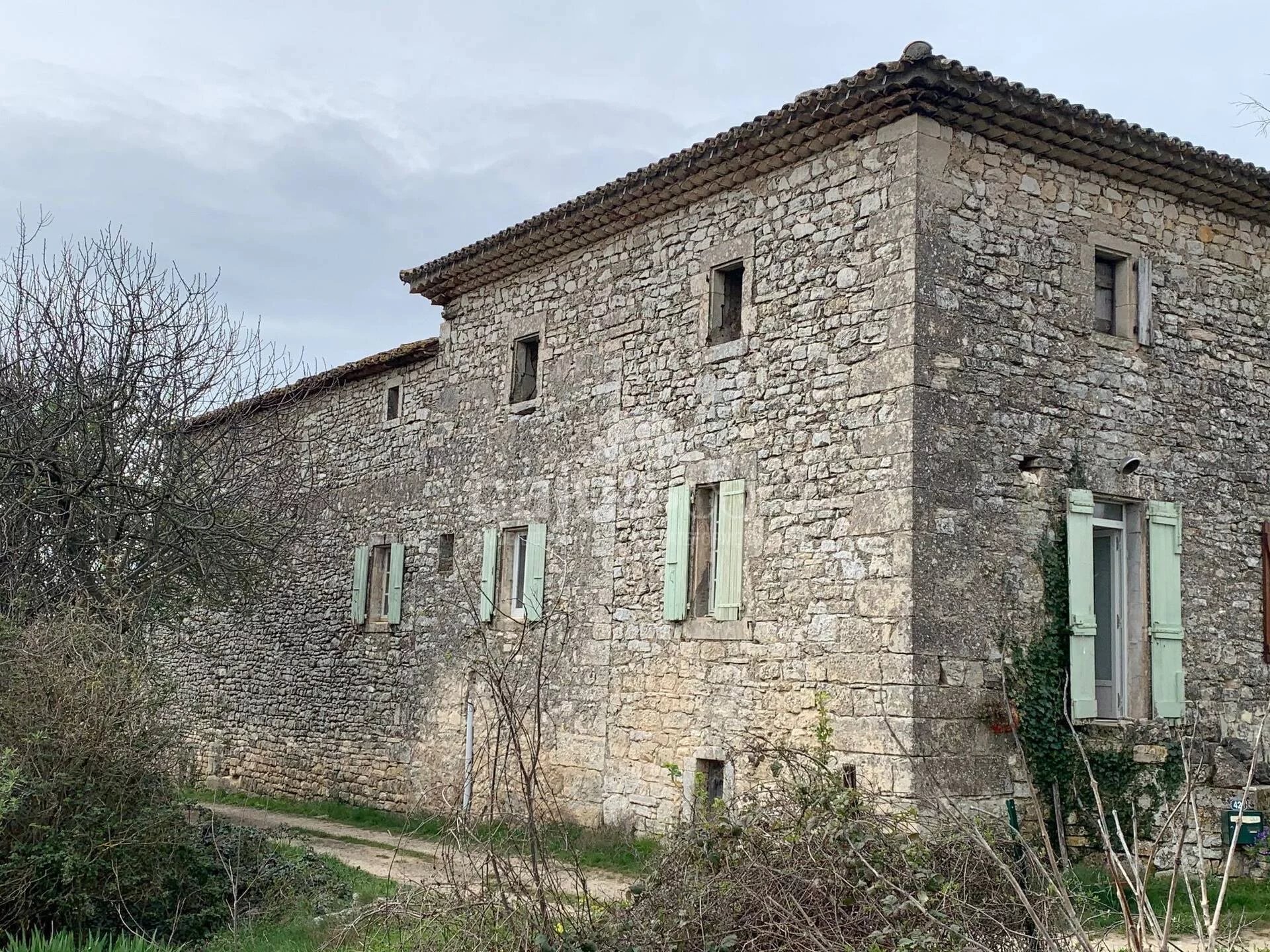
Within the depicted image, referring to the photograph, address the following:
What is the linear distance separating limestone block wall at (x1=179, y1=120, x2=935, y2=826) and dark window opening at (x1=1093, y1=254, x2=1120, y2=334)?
81.6 inches

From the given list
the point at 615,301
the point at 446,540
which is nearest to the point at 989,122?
the point at 615,301

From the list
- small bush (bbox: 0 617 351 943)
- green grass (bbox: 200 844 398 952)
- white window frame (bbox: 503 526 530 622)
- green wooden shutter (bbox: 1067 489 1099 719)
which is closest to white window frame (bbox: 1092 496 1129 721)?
green wooden shutter (bbox: 1067 489 1099 719)

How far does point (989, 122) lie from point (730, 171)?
2143 mm

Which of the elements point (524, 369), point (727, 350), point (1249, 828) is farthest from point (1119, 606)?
point (524, 369)

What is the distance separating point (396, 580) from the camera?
558 inches

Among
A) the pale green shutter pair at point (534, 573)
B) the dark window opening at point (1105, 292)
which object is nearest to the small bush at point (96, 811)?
the pale green shutter pair at point (534, 573)

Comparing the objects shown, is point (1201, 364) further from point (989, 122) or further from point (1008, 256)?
point (989, 122)

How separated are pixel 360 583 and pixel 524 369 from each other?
3.68m

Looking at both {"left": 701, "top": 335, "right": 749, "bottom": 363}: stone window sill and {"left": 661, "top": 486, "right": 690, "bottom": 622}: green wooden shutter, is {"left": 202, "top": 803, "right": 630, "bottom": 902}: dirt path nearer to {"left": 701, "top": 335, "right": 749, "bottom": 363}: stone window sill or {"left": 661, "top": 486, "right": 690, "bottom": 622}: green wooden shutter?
{"left": 661, "top": 486, "right": 690, "bottom": 622}: green wooden shutter

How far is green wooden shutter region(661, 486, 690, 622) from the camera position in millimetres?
10297

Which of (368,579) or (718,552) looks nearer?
(718,552)

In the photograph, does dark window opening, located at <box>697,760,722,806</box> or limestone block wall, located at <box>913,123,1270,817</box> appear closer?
limestone block wall, located at <box>913,123,1270,817</box>

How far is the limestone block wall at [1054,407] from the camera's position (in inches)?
342

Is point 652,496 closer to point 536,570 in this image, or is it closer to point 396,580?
point 536,570
